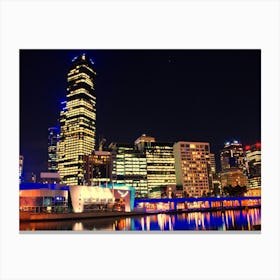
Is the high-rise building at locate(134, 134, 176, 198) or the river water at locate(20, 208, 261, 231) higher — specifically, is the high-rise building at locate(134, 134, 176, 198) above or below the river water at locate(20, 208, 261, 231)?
above

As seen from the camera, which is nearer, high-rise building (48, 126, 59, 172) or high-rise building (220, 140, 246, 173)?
high-rise building (220, 140, 246, 173)

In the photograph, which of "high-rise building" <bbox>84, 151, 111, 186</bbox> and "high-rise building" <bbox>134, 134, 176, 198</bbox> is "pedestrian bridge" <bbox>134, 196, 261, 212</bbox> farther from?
"high-rise building" <bbox>84, 151, 111, 186</bbox>

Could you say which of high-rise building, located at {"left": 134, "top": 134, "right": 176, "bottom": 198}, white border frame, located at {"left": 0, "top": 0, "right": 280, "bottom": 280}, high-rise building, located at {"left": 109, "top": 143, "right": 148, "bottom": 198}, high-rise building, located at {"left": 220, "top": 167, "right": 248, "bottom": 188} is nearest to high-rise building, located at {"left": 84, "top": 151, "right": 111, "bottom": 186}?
high-rise building, located at {"left": 109, "top": 143, "right": 148, "bottom": 198}

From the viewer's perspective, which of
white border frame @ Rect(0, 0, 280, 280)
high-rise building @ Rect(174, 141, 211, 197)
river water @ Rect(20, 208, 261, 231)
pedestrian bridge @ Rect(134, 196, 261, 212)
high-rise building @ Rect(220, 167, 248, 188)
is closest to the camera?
white border frame @ Rect(0, 0, 280, 280)

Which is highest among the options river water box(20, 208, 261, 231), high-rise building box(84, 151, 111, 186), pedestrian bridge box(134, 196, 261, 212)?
high-rise building box(84, 151, 111, 186)
